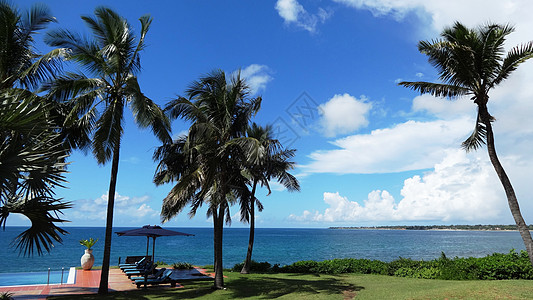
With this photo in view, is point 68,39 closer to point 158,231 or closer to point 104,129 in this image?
point 104,129

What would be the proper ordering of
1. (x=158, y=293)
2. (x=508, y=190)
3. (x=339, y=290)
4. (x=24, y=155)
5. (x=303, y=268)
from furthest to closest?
(x=303, y=268) < (x=339, y=290) < (x=158, y=293) < (x=508, y=190) < (x=24, y=155)

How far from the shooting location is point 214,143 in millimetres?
12867

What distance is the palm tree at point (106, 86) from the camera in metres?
11.1

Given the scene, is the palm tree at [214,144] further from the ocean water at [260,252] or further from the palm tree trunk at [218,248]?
the ocean water at [260,252]

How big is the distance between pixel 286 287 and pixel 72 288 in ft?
27.4

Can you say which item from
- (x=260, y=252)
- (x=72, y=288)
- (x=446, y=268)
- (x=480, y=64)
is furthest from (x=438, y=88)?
(x=260, y=252)

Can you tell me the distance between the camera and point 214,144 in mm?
12797

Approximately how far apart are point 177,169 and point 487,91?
13.0 m

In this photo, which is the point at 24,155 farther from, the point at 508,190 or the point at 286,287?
the point at 508,190

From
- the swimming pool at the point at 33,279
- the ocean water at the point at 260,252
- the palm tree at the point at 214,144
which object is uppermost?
the palm tree at the point at 214,144

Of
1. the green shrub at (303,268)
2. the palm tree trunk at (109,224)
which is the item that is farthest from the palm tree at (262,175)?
the palm tree trunk at (109,224)

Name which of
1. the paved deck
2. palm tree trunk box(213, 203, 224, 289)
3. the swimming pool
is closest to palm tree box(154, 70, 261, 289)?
palm tree trunk box(213, 203, 224, 289)

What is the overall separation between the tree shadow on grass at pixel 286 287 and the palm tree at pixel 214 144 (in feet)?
3.96

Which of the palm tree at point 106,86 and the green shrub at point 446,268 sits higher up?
the palm tree at point 106,86
